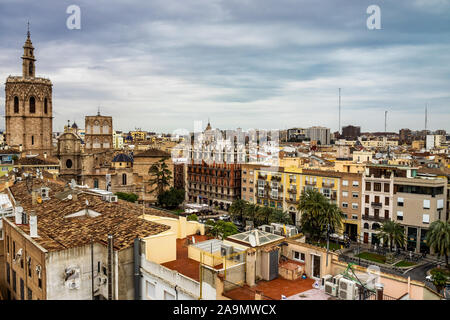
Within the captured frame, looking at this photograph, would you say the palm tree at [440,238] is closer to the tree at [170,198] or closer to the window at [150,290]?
the window at [150,290]

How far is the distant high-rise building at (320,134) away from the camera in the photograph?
178000 mm

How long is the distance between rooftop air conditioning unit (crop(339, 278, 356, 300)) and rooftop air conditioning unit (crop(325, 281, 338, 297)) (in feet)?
0.85

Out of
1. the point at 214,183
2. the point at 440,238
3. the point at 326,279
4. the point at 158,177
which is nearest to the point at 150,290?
the point at 326,279

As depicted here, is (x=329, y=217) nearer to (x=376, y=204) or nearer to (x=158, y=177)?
(x=376, y=204)

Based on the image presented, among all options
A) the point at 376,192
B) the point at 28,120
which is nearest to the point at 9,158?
the point at 28,120

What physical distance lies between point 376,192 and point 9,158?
44512 mm

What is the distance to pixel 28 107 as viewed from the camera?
65.4 meters

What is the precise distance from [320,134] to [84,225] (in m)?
172

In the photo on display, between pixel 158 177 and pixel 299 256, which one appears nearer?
pixel 299 256

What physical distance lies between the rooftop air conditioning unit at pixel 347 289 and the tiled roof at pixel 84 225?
7246 millimetres

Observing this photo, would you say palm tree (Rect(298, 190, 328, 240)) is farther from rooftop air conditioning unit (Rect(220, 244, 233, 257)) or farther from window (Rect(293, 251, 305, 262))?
rooftop air conditioning unit (Rect(220, 244, 233, 257))

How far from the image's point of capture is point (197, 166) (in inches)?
2473

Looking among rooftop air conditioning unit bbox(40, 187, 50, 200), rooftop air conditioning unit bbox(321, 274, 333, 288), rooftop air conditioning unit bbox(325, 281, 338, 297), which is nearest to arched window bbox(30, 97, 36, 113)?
rooftop air conditioning unit bbox(40, 187, 50, 200)
